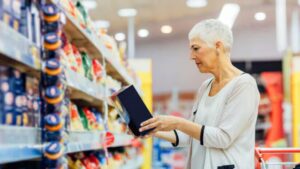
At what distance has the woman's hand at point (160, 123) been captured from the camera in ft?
7.14

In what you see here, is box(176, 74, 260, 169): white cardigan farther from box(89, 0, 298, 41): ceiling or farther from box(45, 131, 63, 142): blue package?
box(89, 0, 298, 41): ceiling

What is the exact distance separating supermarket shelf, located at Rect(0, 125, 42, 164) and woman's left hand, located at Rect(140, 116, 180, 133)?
42 cm

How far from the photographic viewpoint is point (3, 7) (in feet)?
5.81

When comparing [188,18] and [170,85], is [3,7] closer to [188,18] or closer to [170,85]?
[188,18]

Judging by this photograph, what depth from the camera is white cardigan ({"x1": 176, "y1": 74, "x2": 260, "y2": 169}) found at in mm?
2250

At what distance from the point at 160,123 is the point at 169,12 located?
9076 mm

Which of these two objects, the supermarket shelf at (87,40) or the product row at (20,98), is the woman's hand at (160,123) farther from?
the supermarket shelf at (87,40)

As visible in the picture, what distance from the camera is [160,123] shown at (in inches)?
86.2

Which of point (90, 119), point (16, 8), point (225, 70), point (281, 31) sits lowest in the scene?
point (90, 119)

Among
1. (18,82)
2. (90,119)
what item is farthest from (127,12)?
(18,82)

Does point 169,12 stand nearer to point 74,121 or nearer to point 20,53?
point 74,121

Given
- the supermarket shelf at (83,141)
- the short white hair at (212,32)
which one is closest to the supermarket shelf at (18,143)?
the supermarket shelf at (83,141)

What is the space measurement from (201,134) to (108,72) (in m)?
2.99

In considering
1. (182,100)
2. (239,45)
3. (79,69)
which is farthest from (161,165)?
(79,69)
